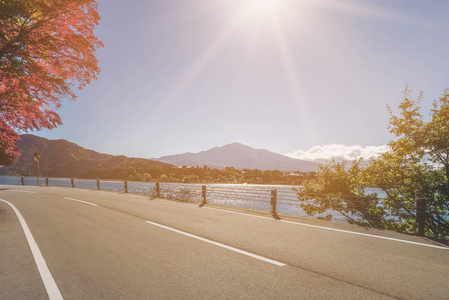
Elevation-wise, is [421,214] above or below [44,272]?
above

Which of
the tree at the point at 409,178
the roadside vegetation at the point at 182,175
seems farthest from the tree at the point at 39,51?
the roadside vegetation at the point at 182,175

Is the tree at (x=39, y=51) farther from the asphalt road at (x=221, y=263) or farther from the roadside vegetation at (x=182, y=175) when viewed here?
the roadside vegetation at (x=182, y=175)

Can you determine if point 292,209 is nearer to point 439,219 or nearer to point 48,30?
point 439,219

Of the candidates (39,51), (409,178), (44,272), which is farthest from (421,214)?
(39,51)

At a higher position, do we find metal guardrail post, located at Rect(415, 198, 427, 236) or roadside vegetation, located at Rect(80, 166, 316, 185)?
metal guardrail post, located at Rect(415, 198, 427, 236)

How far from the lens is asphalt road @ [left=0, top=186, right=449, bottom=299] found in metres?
3.33

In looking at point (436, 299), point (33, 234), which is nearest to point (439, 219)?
point (436, 299)

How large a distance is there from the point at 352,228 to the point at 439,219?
5.43 meters

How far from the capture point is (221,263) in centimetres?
435

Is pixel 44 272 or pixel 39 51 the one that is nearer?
pixel 44 272

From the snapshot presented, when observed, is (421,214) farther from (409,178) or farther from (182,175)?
(182,175)

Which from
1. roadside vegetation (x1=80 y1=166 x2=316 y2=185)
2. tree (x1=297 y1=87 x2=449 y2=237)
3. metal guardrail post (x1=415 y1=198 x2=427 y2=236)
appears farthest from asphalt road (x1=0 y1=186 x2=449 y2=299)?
roadside vegetation (x1=80 y1=166 x2=316 y2=185)

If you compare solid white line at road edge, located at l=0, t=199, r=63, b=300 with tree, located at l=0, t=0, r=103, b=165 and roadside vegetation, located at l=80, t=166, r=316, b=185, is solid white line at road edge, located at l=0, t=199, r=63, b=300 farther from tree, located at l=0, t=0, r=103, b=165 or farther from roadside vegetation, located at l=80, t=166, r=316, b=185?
roadside vegetation, located at l=80, t=166, r=316, b=185

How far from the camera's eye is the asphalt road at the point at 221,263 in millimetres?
3328
